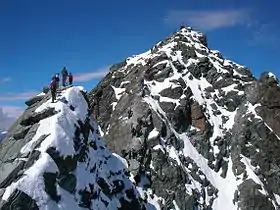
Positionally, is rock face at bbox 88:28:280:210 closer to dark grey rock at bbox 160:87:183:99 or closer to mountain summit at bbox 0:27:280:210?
dark grey rock at bbox 160:87:183:99

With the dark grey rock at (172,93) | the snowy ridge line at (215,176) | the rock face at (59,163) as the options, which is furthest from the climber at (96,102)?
the rock face at (59,163)

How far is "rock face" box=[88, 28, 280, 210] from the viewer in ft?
263

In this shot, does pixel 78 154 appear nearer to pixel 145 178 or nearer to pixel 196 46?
pixel 145 178

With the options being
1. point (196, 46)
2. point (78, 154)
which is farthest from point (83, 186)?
point (196, 46)

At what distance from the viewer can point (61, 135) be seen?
4856 cm

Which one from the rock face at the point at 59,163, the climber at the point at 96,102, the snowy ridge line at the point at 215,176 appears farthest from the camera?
the climber at the point at 96,102

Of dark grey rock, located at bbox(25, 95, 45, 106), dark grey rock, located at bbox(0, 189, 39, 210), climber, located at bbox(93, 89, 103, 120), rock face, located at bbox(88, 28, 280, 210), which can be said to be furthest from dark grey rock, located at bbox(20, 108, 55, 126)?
climber, located at bbox(93, 89, 103, 120)

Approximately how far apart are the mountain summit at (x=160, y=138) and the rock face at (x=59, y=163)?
0.14m

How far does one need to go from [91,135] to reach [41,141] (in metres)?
11.8

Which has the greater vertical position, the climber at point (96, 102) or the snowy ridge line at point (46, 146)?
the climber at point (96, 102)

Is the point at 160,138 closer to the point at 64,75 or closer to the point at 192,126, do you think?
the point at 192,126

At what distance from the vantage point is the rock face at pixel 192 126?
80.1 metres

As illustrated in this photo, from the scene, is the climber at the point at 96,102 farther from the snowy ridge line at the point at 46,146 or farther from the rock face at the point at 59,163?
the snowy ridge line at the point at 46,146

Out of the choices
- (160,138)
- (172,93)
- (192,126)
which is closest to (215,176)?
(192,126)
